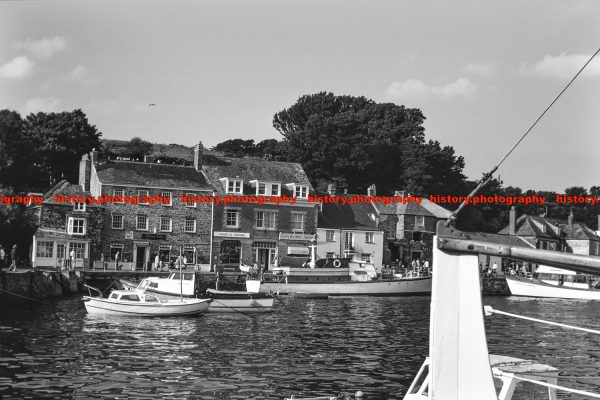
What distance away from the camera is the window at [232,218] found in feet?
235

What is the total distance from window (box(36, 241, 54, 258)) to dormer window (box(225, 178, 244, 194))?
18.0m

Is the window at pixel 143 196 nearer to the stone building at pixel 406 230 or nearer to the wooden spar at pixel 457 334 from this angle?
the stone building at pixel 406 230

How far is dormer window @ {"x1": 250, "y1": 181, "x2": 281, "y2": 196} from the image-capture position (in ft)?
241

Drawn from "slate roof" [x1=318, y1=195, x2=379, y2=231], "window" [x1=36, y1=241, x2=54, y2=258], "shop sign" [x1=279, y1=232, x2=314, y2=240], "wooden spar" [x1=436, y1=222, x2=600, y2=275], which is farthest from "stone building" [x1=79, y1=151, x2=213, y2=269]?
"wooden spar" [x1=436, y1=222, x2=600, y2=275]

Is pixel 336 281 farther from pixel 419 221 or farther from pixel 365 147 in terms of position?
pixel 365 147

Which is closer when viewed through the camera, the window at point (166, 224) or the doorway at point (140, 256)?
the doorway at point (140, 256)

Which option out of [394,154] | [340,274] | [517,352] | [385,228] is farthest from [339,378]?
[394,154]

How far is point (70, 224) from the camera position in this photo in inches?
2537

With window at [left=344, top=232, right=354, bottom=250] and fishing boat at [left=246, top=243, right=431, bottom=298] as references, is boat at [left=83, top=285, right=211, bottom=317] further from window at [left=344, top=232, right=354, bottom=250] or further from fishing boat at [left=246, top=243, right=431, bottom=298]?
window at [left=344, top=232, right=354, bottom=250]

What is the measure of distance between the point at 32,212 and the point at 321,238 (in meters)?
28.5

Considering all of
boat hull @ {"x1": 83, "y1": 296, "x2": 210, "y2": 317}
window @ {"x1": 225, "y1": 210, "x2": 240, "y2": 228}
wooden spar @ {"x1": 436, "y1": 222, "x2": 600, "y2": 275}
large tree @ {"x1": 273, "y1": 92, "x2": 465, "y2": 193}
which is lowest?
boat hull @ {"x1": 83, "y1": 296, "x2": 210, "y2": 317}

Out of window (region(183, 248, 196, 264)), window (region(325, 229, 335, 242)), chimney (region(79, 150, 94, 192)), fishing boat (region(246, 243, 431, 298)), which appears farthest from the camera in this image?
window (region(325, 229, 335, 242))

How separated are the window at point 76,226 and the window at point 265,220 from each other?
16.9m

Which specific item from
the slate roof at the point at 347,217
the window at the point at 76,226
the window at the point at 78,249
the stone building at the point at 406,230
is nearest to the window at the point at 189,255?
the window at the point at 78,249
